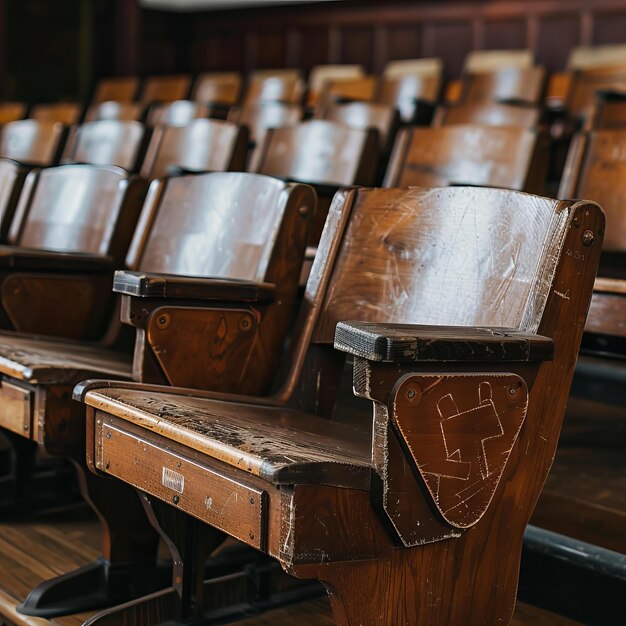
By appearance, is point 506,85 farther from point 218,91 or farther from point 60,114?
point 60,114

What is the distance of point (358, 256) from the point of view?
0.88m

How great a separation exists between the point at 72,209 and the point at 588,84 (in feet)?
4.85

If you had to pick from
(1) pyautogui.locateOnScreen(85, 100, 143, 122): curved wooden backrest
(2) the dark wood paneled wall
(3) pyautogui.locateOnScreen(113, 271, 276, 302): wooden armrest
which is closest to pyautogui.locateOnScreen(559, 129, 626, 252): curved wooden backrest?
(3) pyautogui.locateOnScreen(113, 271, 276, 302): wooden armrest

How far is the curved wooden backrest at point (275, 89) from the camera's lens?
2984 millimetres

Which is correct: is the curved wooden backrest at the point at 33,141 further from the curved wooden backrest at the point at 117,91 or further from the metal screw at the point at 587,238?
the metal screw at the point at 587,238

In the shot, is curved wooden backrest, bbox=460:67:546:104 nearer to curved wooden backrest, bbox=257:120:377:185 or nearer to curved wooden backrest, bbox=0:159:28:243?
curved wooden backrest, bbox=257:120:377:185

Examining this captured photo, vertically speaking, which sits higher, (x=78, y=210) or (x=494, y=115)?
(x=494, y=115)

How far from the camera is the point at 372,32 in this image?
3836mm

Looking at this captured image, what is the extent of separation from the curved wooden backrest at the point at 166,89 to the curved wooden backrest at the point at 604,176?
90.4 inches

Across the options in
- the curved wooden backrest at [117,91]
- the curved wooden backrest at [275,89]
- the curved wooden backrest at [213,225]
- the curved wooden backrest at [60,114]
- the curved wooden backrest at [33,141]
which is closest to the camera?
the curved wooden backrest at [213,225]

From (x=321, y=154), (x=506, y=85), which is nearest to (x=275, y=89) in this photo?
(x=506, y=85)

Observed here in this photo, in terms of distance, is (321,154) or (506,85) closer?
(321,154)

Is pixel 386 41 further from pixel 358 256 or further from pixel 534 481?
pixel 534 481

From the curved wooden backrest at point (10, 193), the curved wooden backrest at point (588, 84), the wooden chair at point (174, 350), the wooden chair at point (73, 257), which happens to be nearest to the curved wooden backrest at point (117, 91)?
the curved wooden backrest at point (588, 84)
